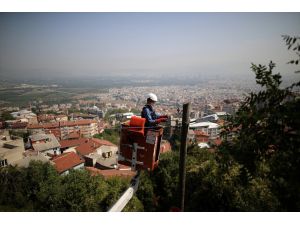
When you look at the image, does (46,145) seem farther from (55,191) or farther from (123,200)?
(123,200)

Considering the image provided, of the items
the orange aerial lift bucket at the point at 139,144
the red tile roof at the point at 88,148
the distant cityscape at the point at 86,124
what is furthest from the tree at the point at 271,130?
the red tile roof at the point at 88,148

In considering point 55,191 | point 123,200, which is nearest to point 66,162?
point 55,191

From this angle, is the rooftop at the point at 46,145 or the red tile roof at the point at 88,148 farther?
the rooftop at the point at 46,145

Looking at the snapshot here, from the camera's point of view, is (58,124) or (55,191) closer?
(55,191)

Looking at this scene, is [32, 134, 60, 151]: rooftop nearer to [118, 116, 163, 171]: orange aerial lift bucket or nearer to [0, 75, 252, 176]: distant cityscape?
[0, 75, 252, 176]: distant cityscape

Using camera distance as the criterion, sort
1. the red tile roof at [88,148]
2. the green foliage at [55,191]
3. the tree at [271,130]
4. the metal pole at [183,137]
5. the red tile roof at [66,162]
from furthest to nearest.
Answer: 1. the red tile roof at [88,148]
2. the red tile roof at [66,162]
3. the green foliage at [55,191]
4. the metal pole at [183,137]
5. the tree at [271,130]

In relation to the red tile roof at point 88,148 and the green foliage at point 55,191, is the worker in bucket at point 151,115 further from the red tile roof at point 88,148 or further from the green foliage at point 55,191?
the red tile roof at point 88,148
